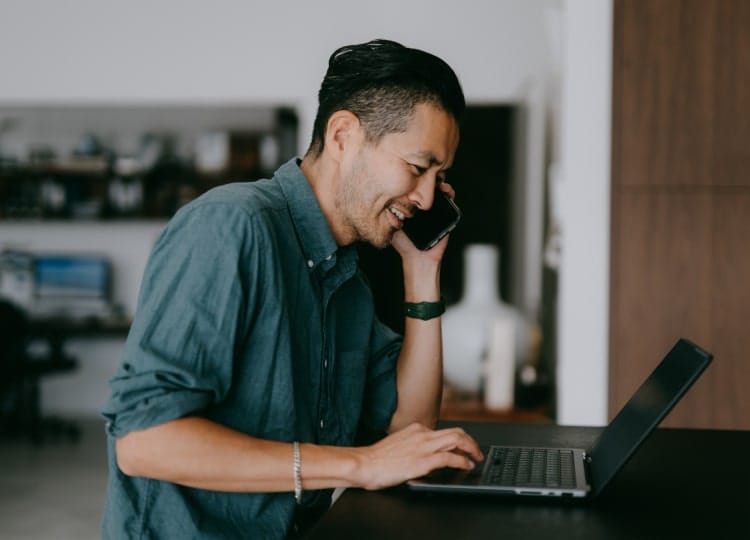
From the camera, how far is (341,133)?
1.45m

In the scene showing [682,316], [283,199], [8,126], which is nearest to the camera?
[283,199]

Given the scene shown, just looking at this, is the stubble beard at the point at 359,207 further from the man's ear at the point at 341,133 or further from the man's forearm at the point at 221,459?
the man's forearm at the point at 221,459

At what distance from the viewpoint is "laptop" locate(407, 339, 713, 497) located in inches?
45.3

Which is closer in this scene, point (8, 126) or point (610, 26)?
point (610, 26)

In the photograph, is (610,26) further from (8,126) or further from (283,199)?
(8,126)

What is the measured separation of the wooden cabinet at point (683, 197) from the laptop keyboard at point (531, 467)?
1.14 meters

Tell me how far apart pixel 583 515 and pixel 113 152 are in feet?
20.2

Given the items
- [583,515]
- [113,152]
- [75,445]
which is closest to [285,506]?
[583,515]

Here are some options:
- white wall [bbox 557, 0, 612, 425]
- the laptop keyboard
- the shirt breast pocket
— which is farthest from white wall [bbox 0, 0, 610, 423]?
the laptop keyboard

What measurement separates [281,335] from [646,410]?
0.54 meters

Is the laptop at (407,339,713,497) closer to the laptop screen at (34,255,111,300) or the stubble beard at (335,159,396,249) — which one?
the stubble beard at (335,159,396,249)

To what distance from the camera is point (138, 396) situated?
3.76 feet

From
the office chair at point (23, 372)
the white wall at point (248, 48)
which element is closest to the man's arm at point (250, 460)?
the white wall at point (248, 48)

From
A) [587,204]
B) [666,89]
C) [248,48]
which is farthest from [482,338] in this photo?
[248,48]
